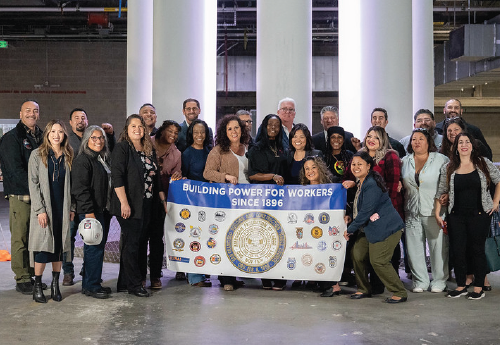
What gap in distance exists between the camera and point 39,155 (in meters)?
5.34

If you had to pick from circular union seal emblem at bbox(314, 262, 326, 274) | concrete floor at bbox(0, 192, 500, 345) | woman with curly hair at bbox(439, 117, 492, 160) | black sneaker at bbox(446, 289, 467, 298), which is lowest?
concrete floor at bbox(0, 192, 500, 345)

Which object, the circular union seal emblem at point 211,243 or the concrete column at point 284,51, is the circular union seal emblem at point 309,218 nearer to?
the circular union seal emblem at point 211,243

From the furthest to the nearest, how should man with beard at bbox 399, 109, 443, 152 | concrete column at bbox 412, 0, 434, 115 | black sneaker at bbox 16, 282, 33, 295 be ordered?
concrete column at bbox 412, 0, 434, 115 → man with beard at bbox 399, 109, 443, 152 → black sneaker at bbox 16, 282, 33, 295

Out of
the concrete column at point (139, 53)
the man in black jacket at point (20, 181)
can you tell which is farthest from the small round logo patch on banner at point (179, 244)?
the concrete column at point (139, 53)

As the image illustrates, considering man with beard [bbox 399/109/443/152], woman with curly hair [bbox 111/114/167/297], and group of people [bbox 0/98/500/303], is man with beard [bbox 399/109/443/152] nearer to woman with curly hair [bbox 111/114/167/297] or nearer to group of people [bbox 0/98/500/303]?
group of people [bbox 0/98/500/303]

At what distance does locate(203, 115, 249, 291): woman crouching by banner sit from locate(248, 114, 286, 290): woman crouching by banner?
14cm

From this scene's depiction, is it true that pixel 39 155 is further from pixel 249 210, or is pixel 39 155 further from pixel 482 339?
pixel 482 339

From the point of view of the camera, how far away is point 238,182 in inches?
236

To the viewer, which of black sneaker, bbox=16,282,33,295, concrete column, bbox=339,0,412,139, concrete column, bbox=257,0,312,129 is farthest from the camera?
concrete column, bbox=339,0,412,139

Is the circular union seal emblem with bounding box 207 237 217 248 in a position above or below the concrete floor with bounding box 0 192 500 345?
above

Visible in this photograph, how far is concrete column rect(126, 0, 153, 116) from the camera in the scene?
10.5 meters

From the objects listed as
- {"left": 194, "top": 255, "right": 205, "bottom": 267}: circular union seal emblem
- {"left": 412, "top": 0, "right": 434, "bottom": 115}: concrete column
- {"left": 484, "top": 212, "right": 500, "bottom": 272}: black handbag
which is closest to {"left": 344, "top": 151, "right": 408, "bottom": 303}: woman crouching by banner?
{"left": 484, "top": 212, "right": 500, "bottom": 272}: black handbag

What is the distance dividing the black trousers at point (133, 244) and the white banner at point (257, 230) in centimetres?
44

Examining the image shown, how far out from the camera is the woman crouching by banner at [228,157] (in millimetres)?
5844
